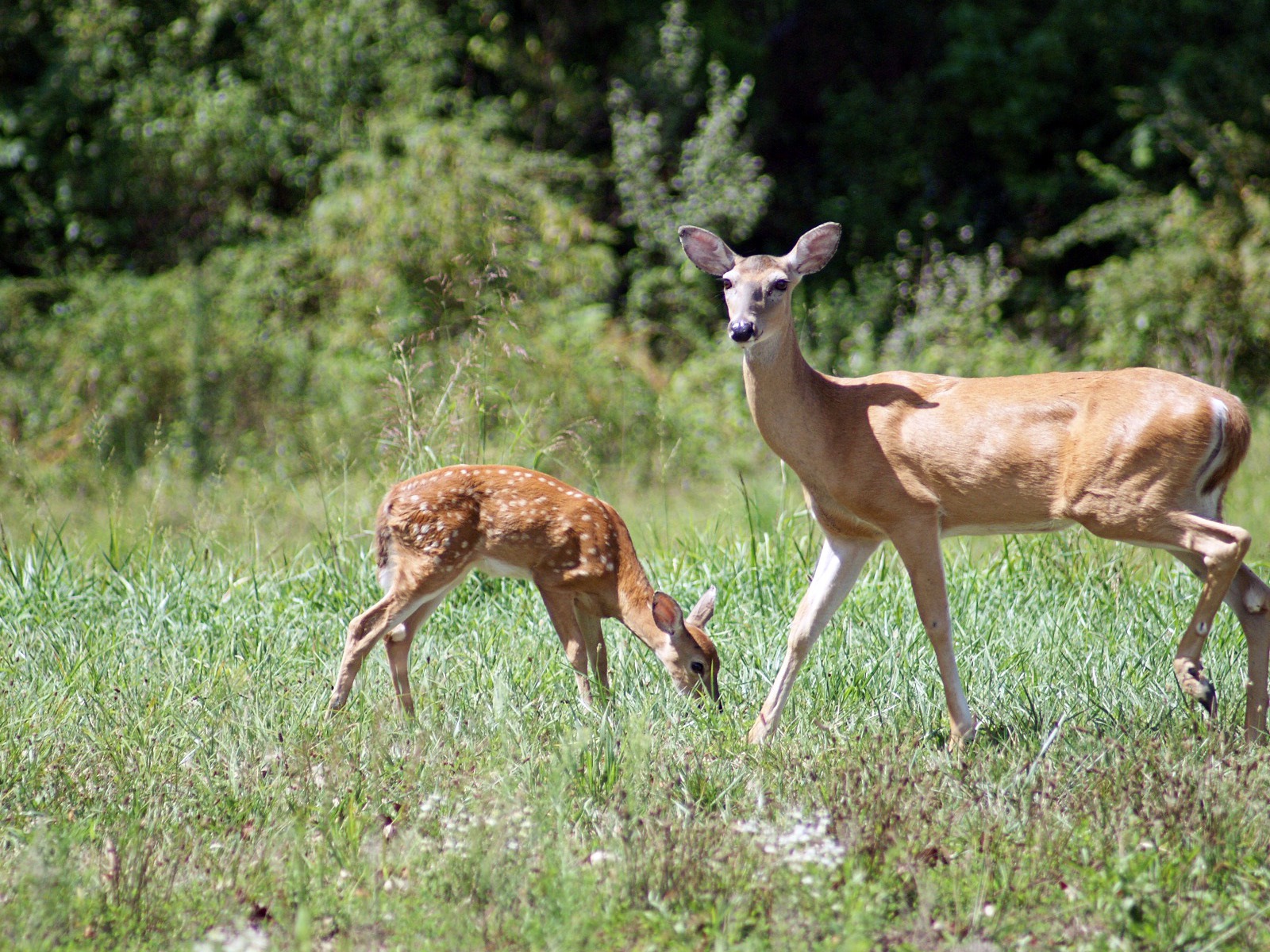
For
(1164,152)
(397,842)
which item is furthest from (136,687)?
(1164,152)

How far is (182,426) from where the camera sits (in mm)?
12383

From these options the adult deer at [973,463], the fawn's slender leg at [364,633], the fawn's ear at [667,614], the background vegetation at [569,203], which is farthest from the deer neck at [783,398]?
the background vegetation at [569,203]

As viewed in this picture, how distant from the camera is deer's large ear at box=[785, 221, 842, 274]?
4516 mm

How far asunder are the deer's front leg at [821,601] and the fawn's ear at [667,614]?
1.52 ft

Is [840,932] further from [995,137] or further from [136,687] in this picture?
[995,137]

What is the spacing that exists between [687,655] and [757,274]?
1.43 meters

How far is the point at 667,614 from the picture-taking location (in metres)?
4.72

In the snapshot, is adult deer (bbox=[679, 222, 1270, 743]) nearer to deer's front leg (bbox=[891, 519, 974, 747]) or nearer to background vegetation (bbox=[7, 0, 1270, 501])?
deer's front leg (bbox=[891, 519, 974, 747])

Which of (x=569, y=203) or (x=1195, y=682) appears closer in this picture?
(x=1195, y=682)

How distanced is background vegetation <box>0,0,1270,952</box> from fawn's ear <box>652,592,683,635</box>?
232mm

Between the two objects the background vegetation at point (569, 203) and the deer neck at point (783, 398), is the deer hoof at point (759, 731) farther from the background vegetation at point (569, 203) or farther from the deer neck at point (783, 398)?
the background vegetation at point (569, 203)

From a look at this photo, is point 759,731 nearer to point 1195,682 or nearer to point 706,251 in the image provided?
point 1195,682

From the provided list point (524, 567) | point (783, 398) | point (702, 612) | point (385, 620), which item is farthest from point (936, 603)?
point (385, 620)

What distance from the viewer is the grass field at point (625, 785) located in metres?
2.98
